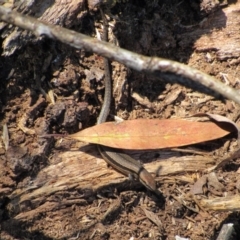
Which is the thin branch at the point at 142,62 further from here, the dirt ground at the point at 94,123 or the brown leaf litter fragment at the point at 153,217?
the brown leaf litter fragment at the point at 153,217

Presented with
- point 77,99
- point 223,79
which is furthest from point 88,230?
point 223,79

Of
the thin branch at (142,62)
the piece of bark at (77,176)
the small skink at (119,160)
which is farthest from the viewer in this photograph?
the small skink at (119,160)

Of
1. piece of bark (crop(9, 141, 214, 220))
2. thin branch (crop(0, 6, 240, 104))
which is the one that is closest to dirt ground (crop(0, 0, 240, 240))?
piece of bark (crop(9, 141, 214, 220))

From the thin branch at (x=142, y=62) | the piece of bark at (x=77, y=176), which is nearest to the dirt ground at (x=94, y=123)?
the piece of bark at (x=77, y=176)

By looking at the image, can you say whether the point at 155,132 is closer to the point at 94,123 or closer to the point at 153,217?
the point at 94,123

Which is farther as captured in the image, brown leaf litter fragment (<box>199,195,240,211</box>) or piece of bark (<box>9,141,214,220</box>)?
brown leaf litter fragment (<box>199,195,240,211</box>)

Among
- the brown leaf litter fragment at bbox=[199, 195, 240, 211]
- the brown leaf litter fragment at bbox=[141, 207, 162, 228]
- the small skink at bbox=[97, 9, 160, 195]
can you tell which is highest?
the small skink at bbox=[97, 9, 160, 195]

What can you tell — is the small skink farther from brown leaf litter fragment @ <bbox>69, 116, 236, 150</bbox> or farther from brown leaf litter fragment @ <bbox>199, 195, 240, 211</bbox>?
brown leaf litter fragment @ <bbox>199, 195, 240, 211</bbox>
